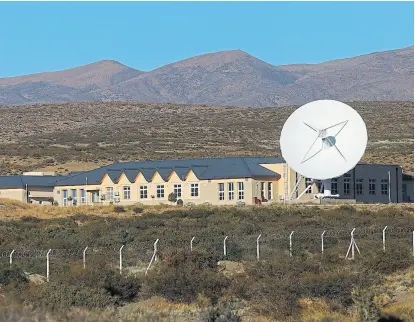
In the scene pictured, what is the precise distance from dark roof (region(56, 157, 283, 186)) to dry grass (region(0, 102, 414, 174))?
26.9 m

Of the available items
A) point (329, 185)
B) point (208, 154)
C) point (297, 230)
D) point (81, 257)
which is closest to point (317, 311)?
point (81, 257)

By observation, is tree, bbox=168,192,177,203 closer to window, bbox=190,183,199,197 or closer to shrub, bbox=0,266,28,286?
window, bbox=190,183,199,197

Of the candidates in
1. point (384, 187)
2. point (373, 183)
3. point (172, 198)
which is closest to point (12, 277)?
point (172, 198)

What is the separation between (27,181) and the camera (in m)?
79.8

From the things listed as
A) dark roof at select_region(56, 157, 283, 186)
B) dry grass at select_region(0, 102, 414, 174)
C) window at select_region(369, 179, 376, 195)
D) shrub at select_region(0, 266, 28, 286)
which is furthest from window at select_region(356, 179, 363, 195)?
shrub at select_region(0, 266, 28, 286)

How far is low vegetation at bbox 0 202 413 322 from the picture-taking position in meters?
27.1

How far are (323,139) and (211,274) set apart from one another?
28.2 metres

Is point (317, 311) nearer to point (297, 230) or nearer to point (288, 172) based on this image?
point (297, 230)

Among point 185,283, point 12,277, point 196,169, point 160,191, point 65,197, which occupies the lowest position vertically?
point 65,197

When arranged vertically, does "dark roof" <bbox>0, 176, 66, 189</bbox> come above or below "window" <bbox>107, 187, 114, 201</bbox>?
above

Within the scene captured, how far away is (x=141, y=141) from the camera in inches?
5221

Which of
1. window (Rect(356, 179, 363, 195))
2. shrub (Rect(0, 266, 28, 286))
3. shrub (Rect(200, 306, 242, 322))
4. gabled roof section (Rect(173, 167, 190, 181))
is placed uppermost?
gabled roof section (Rect(173, 167, 190, 181))

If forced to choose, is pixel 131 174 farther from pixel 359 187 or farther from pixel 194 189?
pixel 359 187

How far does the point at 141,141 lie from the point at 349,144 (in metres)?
74.7
